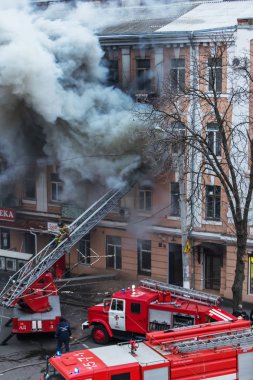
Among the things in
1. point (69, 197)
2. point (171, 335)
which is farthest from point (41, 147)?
point (171, 335)

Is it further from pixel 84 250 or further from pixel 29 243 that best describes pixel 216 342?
pixel 29 243

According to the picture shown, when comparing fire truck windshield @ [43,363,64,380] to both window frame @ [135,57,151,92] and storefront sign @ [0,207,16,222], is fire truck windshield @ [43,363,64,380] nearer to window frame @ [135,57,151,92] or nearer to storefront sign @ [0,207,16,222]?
window frame @ [135,57,151,92]

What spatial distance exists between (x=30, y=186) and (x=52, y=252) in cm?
725

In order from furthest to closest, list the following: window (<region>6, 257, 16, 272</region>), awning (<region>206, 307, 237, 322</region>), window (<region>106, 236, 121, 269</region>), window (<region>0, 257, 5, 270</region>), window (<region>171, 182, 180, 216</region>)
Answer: window (<region>0, 257, 5, 270</region>) < window (<region>6, 257, 16, 272</region>) < window (<region>106, 236, 121, 269</region>) < window (<region>171, 182, 180, 216</region>) < awning (<region>206, 307, 237, 322</region>)

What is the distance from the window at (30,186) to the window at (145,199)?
4929 mm

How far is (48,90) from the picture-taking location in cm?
2305

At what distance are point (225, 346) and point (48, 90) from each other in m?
12.0

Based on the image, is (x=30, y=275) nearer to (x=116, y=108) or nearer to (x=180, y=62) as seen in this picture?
(x=116, y=108)

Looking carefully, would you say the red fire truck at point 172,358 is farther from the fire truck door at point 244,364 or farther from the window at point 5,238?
the window at point 5,238

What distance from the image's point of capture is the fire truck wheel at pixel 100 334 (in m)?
19.4

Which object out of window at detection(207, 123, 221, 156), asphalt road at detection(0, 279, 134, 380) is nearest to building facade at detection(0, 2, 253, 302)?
window at detection(207, 123, 221, 156)

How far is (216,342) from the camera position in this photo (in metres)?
14.3

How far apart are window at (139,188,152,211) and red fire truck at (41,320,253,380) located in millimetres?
10813

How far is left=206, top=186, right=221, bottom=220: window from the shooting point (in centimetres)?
2391
